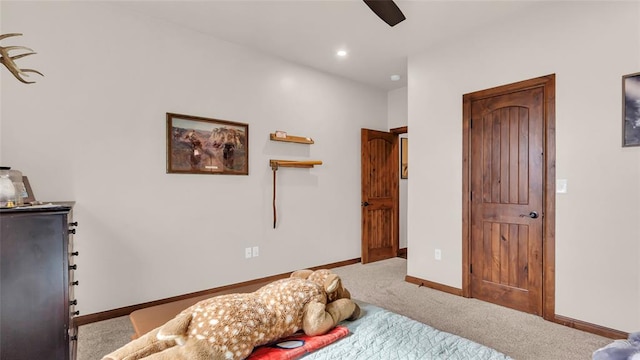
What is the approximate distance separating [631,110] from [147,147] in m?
3.99

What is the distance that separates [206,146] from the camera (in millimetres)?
3357

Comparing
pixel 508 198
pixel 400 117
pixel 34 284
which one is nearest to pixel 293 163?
pixel 400 117

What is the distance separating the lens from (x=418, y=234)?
381cm

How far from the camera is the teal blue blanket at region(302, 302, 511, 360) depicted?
4.40 feet

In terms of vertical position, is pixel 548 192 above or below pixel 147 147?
below

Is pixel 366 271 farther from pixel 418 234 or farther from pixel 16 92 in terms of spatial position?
pixel 16 92

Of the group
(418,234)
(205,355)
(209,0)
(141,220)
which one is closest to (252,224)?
(141,220)

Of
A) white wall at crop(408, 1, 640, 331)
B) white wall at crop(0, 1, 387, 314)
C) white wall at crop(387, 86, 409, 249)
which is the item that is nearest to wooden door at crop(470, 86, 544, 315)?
white wall at crop(408, 1, 640, 331)

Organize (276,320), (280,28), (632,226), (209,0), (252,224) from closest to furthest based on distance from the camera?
(276,320) → (632,226) → (209,0) → (280,28) → (252,224)

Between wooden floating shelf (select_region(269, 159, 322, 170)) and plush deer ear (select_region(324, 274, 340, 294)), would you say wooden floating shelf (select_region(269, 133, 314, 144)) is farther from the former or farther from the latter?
plush deer ear (select_region(324, 274, 340, 294))

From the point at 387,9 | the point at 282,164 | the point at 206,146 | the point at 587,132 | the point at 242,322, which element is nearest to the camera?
the point at 242,322

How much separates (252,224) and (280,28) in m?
2.15

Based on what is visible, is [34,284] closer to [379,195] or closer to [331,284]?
[331,284]

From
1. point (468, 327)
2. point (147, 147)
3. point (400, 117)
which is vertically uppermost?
point (400, 117)
